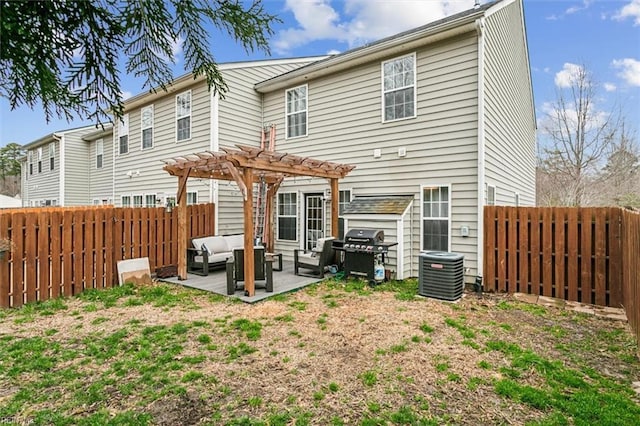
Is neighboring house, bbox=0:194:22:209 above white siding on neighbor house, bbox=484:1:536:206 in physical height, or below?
below

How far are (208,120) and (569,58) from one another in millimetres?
17314

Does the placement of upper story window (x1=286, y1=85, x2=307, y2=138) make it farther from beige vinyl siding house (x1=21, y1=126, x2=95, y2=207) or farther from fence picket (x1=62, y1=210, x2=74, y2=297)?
beige vinyl siding house (x1=21, y1=126, x2=95, y2=207)

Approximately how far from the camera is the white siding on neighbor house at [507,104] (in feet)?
24.2

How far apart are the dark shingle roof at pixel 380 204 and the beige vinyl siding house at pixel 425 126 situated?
0.65ft

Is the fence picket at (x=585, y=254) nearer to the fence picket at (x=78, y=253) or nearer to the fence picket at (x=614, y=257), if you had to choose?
the fence picket at (x=614, y=257)

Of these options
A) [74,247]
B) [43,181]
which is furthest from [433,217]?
[43,181]

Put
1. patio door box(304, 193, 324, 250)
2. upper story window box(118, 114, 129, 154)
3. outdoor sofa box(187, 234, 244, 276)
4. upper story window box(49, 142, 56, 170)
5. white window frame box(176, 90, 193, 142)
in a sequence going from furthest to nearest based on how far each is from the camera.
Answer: upper story window box(49, 142, 56, 170) → upper story window box(118, 114, 129, 154) → white window frame box(176, 90, 193, 142) → patio door box(304, 193, 324, 250) → outdoor sofa box(187, 234, 244, 276)

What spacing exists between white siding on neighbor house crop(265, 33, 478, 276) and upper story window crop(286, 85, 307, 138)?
0.26 meters

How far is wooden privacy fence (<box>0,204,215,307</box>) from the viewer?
5.70m

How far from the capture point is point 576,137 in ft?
54.9

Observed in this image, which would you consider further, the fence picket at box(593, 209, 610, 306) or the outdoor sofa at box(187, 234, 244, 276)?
the outdoor sofa at box(187, 234, 244, 276)

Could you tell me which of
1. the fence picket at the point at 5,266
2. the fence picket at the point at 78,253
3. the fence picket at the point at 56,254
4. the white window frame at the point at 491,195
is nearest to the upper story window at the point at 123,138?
the fence picket at the point at 78,253

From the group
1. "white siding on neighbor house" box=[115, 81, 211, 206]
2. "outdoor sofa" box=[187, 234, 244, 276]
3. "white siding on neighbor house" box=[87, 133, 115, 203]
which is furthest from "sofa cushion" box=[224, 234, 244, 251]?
"white siding on neighbor house" box=[87, 133, 115, 203]

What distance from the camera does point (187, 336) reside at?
4387 mm
